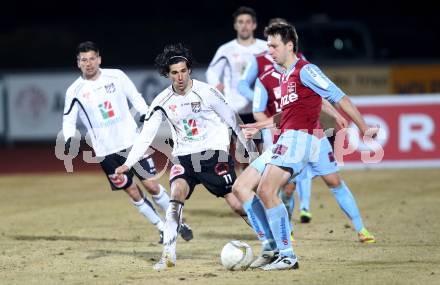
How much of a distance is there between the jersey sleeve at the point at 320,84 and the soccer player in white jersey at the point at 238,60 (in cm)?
383

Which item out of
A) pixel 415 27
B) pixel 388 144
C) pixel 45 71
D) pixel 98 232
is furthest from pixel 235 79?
pixel 415 27

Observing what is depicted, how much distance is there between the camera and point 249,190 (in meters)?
9.05

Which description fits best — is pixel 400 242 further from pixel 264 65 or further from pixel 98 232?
pixel 98 232

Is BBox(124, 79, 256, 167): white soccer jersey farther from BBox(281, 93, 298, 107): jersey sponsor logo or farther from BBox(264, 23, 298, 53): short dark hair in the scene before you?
BBox(264, 23, 298, 53): short dark hair

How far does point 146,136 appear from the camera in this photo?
9438 mm

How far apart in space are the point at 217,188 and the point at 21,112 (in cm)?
1431

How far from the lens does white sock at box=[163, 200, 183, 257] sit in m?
9.28

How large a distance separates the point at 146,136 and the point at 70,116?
6.48 ft

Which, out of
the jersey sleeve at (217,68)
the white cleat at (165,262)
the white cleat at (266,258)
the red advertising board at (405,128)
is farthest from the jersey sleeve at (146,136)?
the red advertising board at (405,128)

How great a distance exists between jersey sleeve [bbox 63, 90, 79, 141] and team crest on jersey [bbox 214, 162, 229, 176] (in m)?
2.31

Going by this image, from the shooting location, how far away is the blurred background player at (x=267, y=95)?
11234 millimetres

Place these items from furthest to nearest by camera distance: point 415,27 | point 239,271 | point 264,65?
point 415,27 → point 264,65 → point 239,271

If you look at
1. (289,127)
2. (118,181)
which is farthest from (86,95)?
(289,127)

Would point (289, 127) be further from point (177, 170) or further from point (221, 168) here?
point (177, 170)
